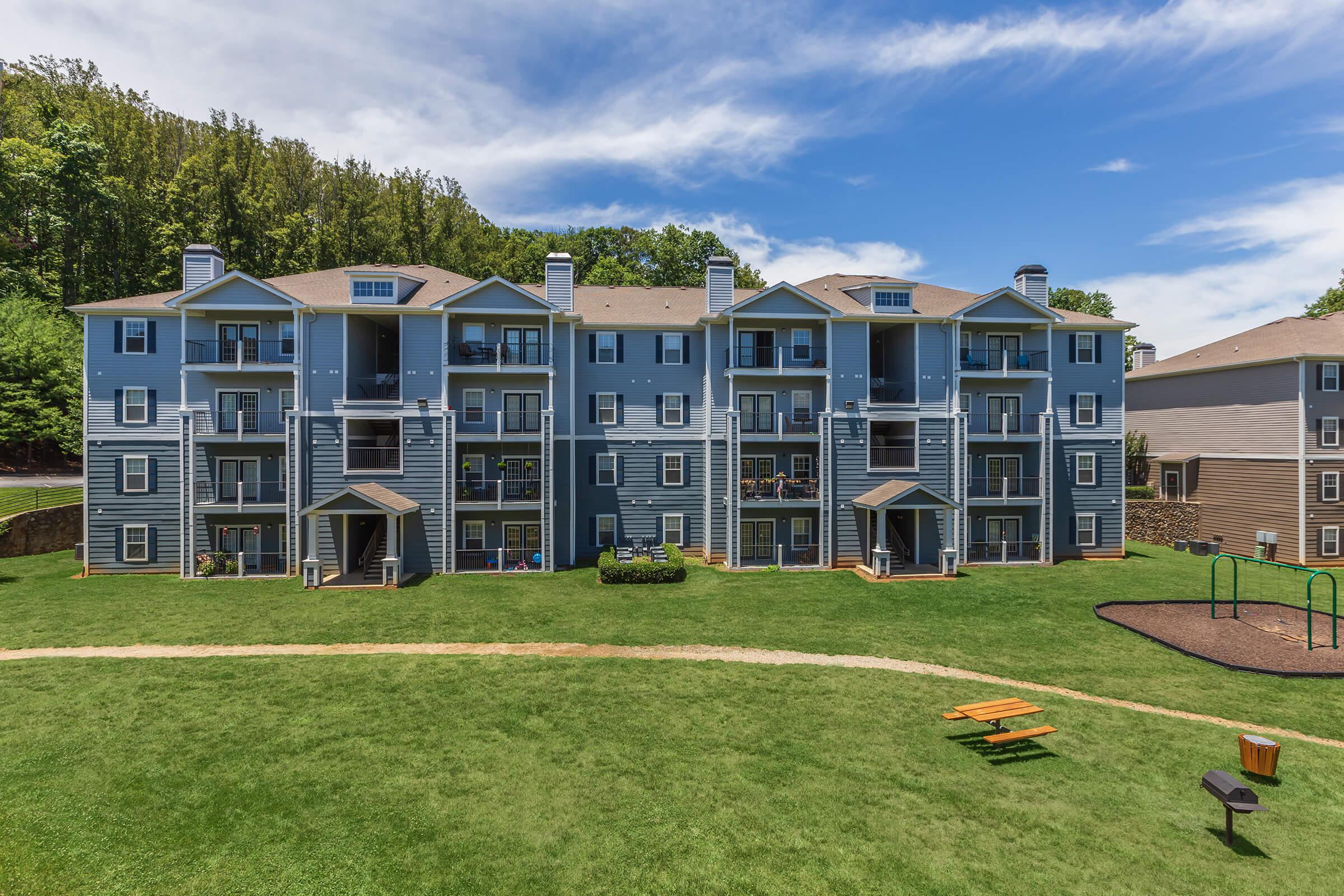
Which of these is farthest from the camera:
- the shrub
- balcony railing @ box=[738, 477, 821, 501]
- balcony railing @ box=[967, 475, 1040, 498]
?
balcony railing @ box=[967, 475, 1040, 498]

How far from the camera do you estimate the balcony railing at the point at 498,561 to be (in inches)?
1005

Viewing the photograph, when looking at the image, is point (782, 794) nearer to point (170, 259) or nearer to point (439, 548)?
point (439, 548)

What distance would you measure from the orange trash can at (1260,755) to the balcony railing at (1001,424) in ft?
62.7

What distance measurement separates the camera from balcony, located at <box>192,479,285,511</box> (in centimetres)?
2444

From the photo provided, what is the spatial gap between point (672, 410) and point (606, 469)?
419 centimetres

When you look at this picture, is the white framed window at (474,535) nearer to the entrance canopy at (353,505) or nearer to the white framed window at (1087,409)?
the entrance canopy at (353,505)

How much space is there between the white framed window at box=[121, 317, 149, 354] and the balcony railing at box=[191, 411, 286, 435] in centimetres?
417

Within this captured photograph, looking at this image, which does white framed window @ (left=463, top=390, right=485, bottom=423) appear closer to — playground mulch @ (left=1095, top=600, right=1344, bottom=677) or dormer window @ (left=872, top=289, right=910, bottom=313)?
dormer window @ (left=872, top=289, right=910, bottom=313)

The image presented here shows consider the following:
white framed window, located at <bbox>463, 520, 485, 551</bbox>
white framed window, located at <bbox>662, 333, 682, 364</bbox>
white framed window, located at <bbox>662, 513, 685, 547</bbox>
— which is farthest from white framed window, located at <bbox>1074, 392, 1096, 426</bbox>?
white framed window, located at <bbox>463, 520, 485, 551</bbox>

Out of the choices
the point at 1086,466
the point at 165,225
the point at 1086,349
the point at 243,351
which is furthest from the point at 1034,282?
the point at 165,225

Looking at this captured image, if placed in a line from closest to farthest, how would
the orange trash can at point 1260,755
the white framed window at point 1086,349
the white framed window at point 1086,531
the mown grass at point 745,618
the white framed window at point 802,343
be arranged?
the orange trash can at point 1260,755 < the mown grass at point 745,618 < the white framed window at point 802,343 < the white framed window at point 1086,531 < the white framed window at point 1086,349

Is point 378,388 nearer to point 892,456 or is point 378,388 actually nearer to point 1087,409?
point 892,456

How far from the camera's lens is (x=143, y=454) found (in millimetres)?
25062

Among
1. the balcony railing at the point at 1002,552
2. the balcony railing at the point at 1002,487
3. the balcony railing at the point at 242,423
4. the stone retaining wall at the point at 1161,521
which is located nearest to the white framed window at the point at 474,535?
the balcony railing at the point at 242,423
